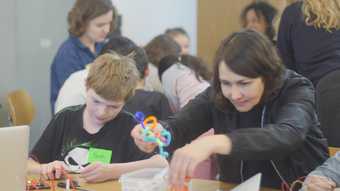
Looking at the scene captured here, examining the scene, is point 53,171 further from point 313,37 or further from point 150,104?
point 313,37

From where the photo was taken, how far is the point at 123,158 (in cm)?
236

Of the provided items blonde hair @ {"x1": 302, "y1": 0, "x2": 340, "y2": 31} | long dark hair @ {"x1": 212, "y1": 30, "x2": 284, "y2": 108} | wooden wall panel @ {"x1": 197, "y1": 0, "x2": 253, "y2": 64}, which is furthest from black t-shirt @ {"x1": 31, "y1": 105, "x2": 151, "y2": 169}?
wooden wall panel @ {"x1": 197, "y1": 0, "x2": 253, "y2": 64}

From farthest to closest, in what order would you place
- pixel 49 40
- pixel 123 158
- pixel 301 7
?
pixel 49 40, pixel 301 7, pixel 123 158

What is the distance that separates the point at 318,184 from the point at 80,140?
3.35 ft

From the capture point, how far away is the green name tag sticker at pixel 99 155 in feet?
7.59

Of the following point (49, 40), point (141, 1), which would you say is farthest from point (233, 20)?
point (49, 40)

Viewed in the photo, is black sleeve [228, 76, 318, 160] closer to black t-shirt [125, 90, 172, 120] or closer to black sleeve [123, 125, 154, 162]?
black sleeve [123, 125, 154, 162]

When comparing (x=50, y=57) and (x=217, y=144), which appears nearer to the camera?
(x=217, y=144)

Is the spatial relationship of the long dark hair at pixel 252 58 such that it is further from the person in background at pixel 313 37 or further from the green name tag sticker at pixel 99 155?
the person in background at pixel 313 37

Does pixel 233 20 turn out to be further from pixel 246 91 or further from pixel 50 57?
pixel 246 91

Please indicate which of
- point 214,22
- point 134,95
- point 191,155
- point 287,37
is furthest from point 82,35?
point 191,155

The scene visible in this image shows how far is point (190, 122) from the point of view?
2064mm

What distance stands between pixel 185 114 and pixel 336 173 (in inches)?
22.1

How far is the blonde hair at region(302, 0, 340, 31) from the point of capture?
9.28 feet
